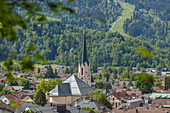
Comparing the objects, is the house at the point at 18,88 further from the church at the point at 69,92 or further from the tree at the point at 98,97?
the tree at the point at 98,97

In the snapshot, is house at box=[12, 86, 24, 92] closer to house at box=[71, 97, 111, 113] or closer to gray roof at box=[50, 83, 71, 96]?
gray roof at box=[50, 83, 71, 96]

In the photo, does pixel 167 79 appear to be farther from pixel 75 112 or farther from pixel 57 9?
pixel 57 9

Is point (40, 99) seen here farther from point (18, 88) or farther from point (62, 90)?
point (18, 88)

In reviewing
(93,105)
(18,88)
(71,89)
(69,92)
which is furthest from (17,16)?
(18,88)

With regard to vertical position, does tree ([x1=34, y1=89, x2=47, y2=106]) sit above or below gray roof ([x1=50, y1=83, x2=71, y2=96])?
below

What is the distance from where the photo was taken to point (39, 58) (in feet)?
16.4

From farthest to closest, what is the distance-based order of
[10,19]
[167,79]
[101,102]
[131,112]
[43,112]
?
1. [167,79]
2. [101,102]
3. [131,112]
4. [43,112]
5. [10,19]

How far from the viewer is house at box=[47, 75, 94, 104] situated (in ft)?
233

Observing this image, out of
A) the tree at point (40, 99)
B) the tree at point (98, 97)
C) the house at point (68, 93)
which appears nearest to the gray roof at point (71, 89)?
the house at point (68, 93)

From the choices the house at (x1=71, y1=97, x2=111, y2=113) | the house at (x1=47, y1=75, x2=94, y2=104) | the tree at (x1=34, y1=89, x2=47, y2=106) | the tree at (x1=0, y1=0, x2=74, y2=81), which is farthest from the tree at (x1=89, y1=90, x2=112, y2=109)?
the tree at (x1=0, y1=0, x2=74, y2=81)

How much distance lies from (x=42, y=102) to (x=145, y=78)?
69966mm

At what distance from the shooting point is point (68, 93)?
72500 mm

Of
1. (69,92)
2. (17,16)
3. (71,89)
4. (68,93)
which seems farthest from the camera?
(71,89)

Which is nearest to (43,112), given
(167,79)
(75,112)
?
(75,112)
